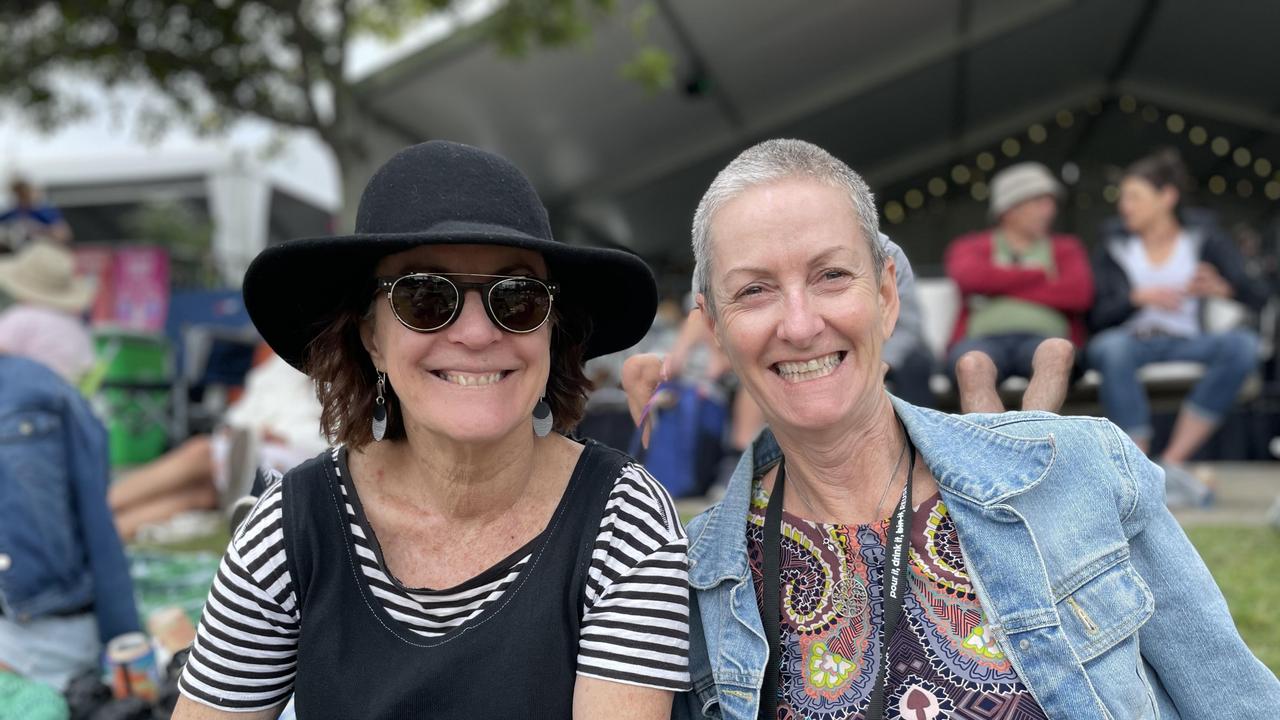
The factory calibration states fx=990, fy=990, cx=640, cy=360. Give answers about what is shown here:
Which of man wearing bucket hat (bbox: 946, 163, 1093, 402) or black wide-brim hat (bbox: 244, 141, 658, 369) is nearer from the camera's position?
black wide-brim hat (bbox: 244, 141, 658, 369)

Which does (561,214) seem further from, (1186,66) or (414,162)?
(414,162)

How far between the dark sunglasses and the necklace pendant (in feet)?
2.57

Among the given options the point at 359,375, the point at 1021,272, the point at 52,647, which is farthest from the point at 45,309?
the point at 1021,272

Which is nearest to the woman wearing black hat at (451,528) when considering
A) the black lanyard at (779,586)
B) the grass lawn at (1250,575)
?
the black lanyard at (779,586)

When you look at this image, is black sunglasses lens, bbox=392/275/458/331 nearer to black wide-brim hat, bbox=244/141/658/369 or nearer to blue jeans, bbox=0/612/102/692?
black wide-brim hat, bbox=244/141/658/369

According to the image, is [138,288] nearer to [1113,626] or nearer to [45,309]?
[45,309]

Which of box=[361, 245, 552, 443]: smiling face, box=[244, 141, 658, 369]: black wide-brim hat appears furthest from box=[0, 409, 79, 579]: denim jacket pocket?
box=[361, 245, 552, 443]: smiling face

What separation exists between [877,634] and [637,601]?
45 cm

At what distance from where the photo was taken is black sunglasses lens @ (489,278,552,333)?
1.94 m

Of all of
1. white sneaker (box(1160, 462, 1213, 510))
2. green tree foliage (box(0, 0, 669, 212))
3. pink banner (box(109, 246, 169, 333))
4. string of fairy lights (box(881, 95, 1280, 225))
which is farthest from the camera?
string of fairy lights (box(881, 95, 1280, 225))

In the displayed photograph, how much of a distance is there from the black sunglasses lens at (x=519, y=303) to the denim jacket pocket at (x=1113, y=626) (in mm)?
1111

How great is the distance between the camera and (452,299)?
1924mm

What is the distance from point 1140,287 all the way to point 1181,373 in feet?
1.92

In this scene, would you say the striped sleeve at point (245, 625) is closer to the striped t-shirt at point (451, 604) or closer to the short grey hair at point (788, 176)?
the striped t-shirt at point (451, 604)
